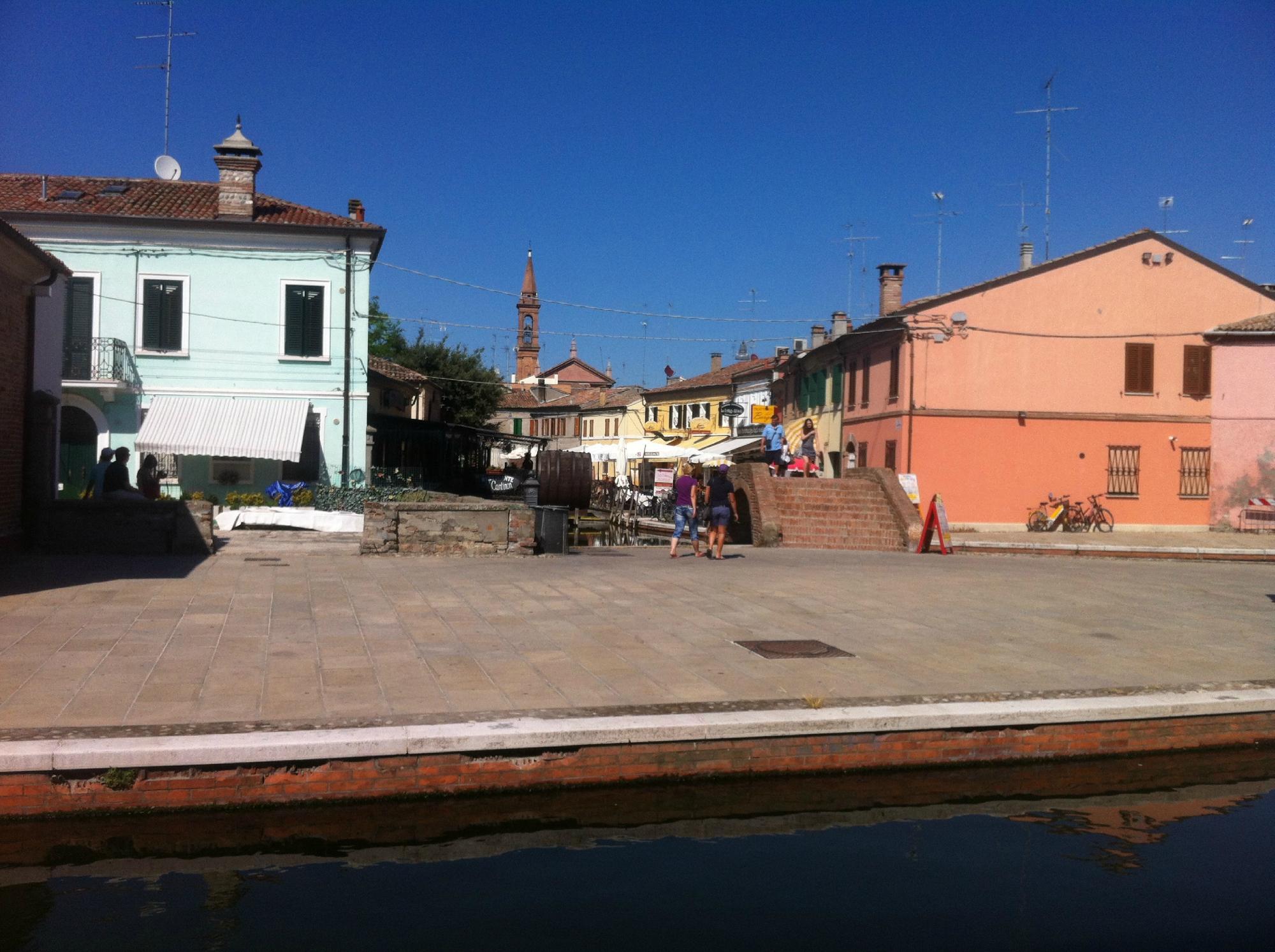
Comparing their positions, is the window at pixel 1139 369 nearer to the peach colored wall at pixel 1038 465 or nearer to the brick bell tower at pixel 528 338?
the peach colored wall at pixel 1038 465

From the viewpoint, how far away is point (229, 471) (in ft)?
78.0

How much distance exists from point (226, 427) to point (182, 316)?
3018mm

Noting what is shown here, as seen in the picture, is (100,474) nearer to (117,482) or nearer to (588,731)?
(117,482)

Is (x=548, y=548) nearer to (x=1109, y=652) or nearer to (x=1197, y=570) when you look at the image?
(x=1109, y=652)

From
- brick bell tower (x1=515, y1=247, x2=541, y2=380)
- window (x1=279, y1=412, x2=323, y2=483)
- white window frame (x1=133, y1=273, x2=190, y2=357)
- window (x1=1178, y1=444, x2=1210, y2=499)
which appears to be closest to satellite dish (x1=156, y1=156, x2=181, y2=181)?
white window frame (x1=133, y1=273, x2=190, y2=357)

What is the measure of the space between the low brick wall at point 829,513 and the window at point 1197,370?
45.8ft

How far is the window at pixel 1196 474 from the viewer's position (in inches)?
1183

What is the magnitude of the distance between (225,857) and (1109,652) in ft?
24.1

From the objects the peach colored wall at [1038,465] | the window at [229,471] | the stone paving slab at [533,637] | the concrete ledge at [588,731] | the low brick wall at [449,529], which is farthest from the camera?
the peach colored wall at [1038,465]

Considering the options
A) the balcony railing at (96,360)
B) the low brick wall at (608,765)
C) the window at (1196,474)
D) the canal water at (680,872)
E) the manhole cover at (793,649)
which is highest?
the balcony railing at (96,360)

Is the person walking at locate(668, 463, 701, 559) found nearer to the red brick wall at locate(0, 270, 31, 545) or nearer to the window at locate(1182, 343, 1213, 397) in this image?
the red brick wall at locate(0, 270, 31, 545)

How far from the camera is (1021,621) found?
1070 centimetres

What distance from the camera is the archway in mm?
23594

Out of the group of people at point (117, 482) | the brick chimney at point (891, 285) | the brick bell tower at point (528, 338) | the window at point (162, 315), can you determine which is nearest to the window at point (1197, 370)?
the brick chimney at point (891, 285)
